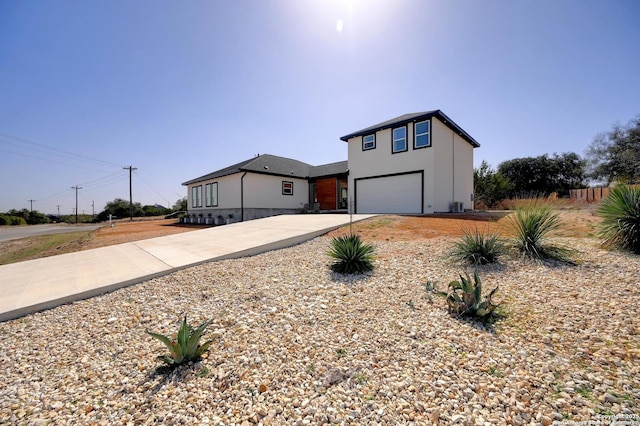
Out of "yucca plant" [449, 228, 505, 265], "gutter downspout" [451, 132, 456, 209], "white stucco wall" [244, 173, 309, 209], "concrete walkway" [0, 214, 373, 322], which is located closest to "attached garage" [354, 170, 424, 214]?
"gutter downspout" [451, 132, 456, 209]

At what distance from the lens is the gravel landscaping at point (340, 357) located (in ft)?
5.54

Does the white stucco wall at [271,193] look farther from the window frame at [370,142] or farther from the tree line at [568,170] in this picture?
the tree line at [568,170]

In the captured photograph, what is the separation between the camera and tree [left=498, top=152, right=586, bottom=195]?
27.9 m

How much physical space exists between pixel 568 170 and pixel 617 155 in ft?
22.3

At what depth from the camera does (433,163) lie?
498 inches

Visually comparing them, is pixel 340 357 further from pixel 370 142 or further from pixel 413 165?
pixel 370 142

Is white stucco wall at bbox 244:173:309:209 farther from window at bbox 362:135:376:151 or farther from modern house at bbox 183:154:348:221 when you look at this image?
window at bbox 362:135:376:151

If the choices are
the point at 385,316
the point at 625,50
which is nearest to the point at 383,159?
the point at 625,50

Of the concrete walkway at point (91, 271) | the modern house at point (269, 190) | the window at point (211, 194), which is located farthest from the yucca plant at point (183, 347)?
the window at point (211, 194)

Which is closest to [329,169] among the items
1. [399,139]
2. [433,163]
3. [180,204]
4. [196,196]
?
[399,139]

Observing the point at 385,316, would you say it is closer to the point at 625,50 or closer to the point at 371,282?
the point at 371,282

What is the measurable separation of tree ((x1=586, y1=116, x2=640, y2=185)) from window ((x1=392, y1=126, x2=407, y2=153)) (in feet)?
66.4

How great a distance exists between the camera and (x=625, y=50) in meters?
9.15

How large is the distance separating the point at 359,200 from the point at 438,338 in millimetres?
13852
